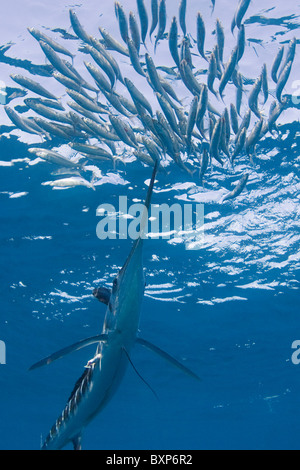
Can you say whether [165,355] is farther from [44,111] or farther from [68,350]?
[44,111]

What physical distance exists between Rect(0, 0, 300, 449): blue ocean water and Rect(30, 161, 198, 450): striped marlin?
1.58 metres

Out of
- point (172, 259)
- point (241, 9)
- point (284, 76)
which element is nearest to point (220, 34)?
point (241, 9)

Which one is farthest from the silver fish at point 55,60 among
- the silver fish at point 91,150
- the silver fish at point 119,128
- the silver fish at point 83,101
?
the silver fish at point 91,150

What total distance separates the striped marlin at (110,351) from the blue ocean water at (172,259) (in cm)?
158

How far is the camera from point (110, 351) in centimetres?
331

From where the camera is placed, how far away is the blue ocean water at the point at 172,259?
8961 millimetres

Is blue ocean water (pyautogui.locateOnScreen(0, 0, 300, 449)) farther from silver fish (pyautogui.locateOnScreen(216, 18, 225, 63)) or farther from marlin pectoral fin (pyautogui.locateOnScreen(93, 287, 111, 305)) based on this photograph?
marlin pectoral fin (pyautogui.locateOnScreen(93, 287, 111, 305))

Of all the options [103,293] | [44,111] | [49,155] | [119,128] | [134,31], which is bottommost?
[103,293]

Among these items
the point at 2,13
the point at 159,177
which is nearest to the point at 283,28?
the point at 159,177

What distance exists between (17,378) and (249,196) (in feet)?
93.2

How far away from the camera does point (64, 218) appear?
14250mm

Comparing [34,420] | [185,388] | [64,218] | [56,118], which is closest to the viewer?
[56,118]

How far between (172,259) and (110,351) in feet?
41.6

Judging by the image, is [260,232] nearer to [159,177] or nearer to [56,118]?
[159,177]
